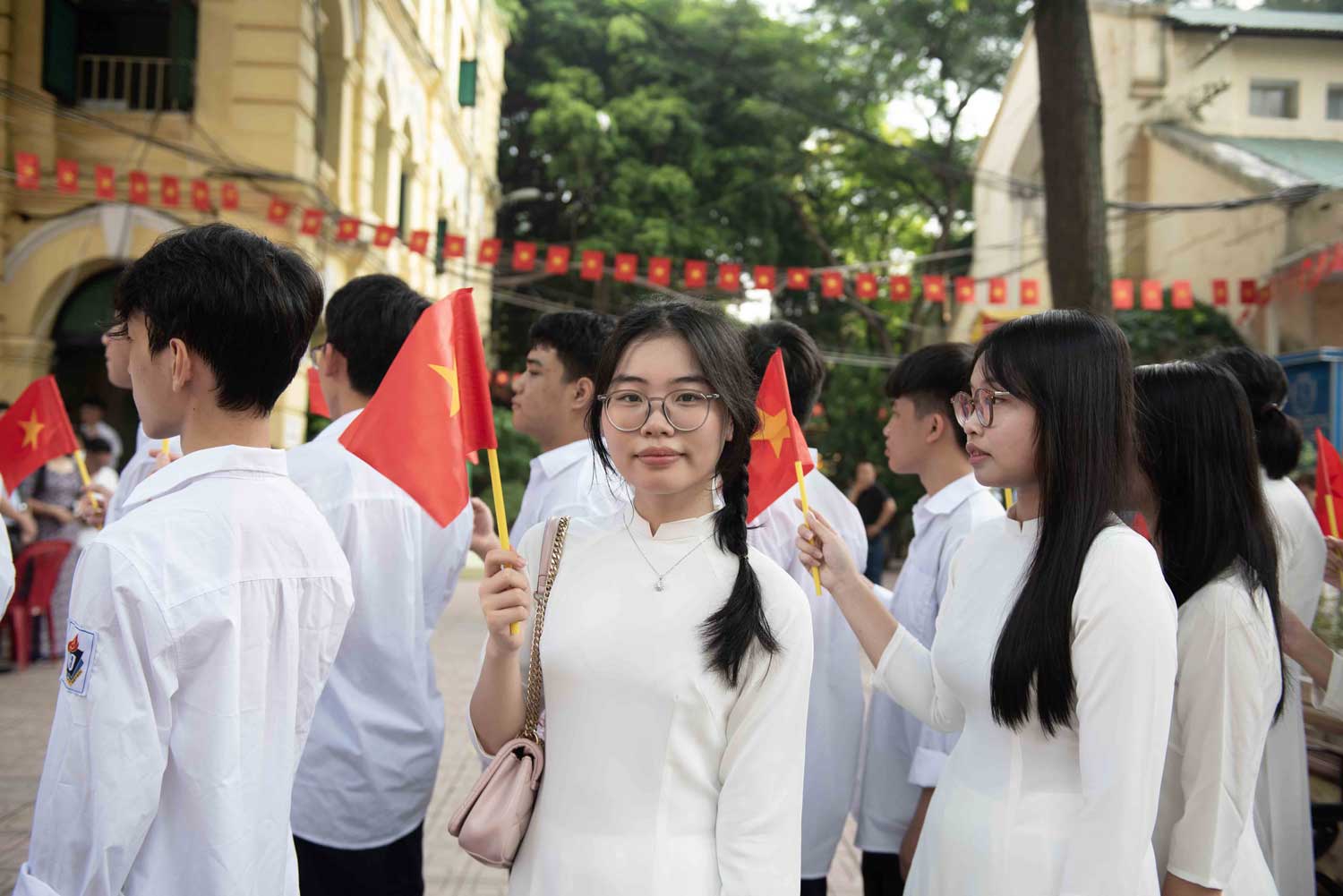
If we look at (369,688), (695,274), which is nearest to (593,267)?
(695,274)

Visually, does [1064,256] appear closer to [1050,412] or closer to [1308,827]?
[1308,827]

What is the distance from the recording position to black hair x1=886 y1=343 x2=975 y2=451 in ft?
10.7

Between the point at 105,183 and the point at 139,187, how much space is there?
30 cm

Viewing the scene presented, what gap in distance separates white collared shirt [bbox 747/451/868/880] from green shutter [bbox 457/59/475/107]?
1957 centimetres

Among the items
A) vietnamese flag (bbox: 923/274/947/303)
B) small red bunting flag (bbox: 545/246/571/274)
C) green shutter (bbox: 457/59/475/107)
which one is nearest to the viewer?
small red bunting flag (bbox: 545/246/571/274)

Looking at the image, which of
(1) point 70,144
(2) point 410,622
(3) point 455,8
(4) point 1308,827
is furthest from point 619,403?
(3) point 455,8

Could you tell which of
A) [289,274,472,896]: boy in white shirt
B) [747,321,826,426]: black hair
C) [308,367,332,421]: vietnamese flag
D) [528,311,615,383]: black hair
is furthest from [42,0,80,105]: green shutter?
[747,321,826,426]: black hair

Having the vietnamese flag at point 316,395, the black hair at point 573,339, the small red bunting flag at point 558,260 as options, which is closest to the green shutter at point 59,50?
the small red bunting flag at point 558,260

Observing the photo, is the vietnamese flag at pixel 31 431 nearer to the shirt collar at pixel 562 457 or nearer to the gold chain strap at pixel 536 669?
the shirt collar at pixel 562 457

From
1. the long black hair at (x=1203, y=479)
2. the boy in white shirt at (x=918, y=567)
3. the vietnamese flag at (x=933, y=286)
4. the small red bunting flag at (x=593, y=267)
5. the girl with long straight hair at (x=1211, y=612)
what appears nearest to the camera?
the girl with long straight hair at (x=1211, y=612)

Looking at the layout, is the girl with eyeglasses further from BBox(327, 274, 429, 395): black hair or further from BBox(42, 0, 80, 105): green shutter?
BBox(42, 0, 80, 105): green shutter

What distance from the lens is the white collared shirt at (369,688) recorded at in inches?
107

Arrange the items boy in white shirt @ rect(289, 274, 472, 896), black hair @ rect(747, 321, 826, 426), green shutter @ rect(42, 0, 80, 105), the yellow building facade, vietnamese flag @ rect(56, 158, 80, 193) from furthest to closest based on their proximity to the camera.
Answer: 1. the yellow building facade
2. green shutter @ rect(42, 0, 80, 105)
3. vietnamese flag @ rect(56, 158, 80, 193)
4. black hair @ rect(747, 321, 826, 426)
5. boy in white shirt @ rect(289, 274, 472, 896)

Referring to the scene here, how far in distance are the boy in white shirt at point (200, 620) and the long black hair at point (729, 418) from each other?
57 cm
